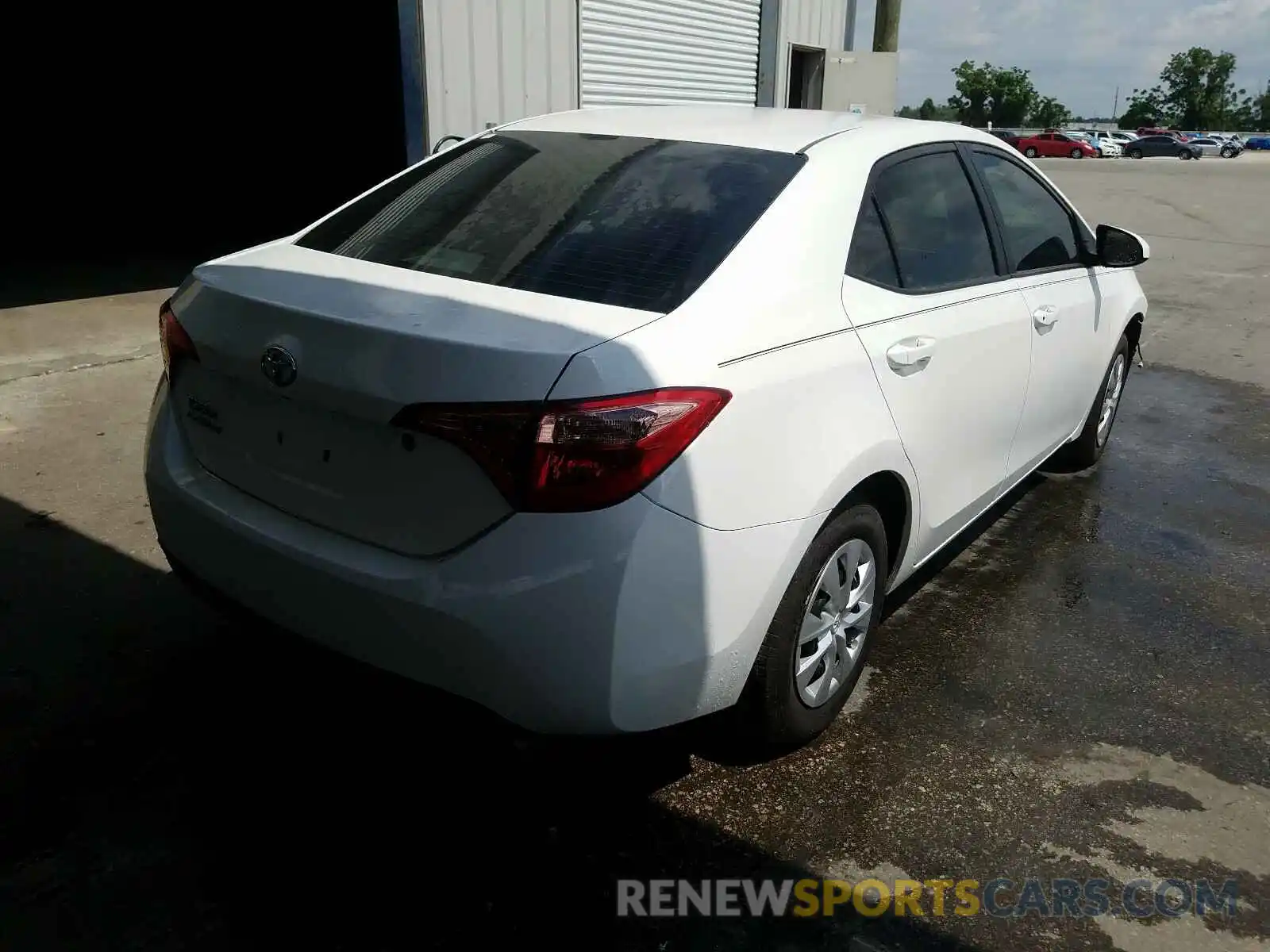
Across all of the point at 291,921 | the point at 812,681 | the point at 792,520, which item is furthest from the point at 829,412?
the point at 291,921

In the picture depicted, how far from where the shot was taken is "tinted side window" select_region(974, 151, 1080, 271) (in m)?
3.85

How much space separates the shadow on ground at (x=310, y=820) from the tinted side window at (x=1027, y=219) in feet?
7.40

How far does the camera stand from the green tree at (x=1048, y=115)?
91494 millimetres

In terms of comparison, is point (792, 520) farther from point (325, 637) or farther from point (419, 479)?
point (325, 637)

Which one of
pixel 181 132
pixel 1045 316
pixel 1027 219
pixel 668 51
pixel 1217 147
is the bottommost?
pixel 1217 147

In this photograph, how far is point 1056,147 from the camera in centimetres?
5428

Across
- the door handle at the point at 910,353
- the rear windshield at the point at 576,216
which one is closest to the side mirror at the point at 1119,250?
the door handle at the point at 910,353

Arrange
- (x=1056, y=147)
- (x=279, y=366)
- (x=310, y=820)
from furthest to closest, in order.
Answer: (x=1056, y=147) < (x=310, y=820) < (x=279, y=366)

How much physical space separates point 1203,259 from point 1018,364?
1170 cm

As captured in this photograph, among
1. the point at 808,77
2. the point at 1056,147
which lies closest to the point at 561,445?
the point at 808,77

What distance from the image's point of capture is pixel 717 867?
252 centimetres

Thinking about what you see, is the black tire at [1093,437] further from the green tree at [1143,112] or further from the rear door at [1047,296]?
the green tree at [1143,112]

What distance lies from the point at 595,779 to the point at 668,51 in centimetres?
1027

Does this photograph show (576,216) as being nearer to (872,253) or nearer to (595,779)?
(872,253)
